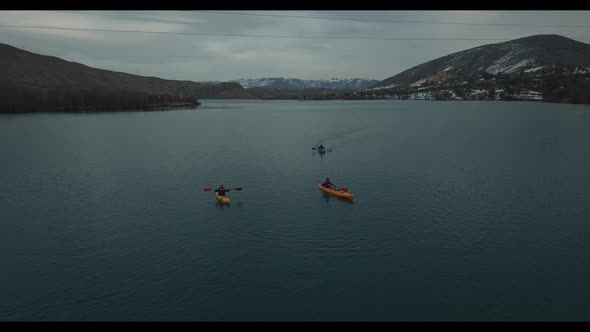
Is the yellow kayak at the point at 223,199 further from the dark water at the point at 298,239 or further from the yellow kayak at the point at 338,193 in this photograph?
the yellow kayak at the point at 338,193

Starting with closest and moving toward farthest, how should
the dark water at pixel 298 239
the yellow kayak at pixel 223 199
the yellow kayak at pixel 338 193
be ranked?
1. the dark water at pixel 298 239
2. the yellow kayak at pixel 223 199
3. the yellow kayak at pixel 338 193

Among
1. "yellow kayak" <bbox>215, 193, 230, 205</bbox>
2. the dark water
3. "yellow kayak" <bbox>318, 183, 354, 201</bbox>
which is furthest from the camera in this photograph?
"yellow kayak" <bbox>318, 183, 354, 201</bbox>

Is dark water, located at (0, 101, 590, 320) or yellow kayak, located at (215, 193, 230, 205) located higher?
yellow kayak, located at (215, 193, 230, 205)

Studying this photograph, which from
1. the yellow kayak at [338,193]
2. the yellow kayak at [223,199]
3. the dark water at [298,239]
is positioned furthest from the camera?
the yellow kayak at [338,193]

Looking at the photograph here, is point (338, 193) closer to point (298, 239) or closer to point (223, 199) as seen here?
point (298, 239)

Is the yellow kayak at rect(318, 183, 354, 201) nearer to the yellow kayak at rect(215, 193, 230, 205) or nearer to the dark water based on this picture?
the dark water

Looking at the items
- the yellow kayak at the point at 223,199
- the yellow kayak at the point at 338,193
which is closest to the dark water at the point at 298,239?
the yellow kayak at the point at 338,193

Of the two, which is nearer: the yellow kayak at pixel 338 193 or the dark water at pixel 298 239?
the dark water at pixel 298 239

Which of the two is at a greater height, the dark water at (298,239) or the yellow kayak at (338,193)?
the yellow kayak at (338,193)

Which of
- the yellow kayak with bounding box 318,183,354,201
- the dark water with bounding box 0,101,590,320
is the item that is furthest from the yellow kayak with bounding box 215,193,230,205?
the yellow kayak with bounding box 318,183,354,201
